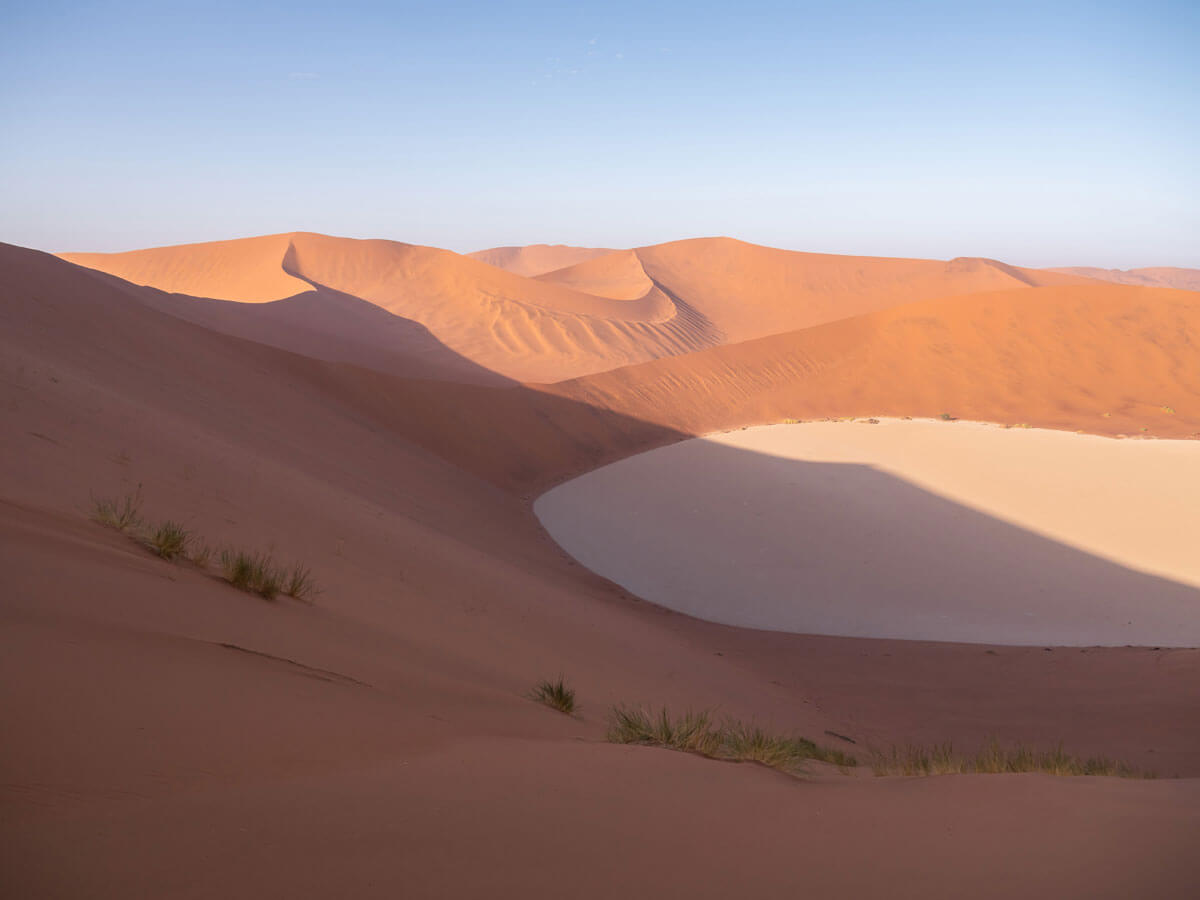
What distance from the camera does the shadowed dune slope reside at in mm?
25484

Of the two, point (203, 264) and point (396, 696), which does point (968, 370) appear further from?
point (203, 264)

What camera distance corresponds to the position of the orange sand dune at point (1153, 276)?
352 feet

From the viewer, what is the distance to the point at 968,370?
28.3 metres

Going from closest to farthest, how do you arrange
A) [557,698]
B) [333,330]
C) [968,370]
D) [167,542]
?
1. [167,542]
2. [557,698]
3. [968,370]
4. [333,330]

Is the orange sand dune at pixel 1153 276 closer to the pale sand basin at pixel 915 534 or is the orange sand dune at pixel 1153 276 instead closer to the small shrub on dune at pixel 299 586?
the pale sand basin at pixel 915 534

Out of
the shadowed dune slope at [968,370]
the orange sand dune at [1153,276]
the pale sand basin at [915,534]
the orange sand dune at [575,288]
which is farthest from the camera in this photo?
the orange sand dune at [1153,276]

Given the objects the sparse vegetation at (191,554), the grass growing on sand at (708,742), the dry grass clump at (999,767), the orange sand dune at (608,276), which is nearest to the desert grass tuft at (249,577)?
the sparse vegetation at (191,554)

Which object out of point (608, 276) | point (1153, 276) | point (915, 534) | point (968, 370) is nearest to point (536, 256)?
point (608, 276)

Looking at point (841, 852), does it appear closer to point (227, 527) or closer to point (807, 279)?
point (227, 527)

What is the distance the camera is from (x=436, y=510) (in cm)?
1325

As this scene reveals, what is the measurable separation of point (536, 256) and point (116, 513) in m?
141

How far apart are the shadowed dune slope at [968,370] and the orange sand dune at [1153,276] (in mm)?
86862

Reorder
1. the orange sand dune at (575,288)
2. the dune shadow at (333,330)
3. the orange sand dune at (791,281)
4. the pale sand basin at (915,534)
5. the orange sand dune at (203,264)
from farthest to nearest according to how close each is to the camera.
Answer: the orange sand dune at (203,264)
the orange sand dune at (791,281)
the orange sand dune at (575,288)
the dune shadow at (333,330)
the pale sand basin at (915,534)

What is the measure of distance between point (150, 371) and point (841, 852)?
37.1 ft
